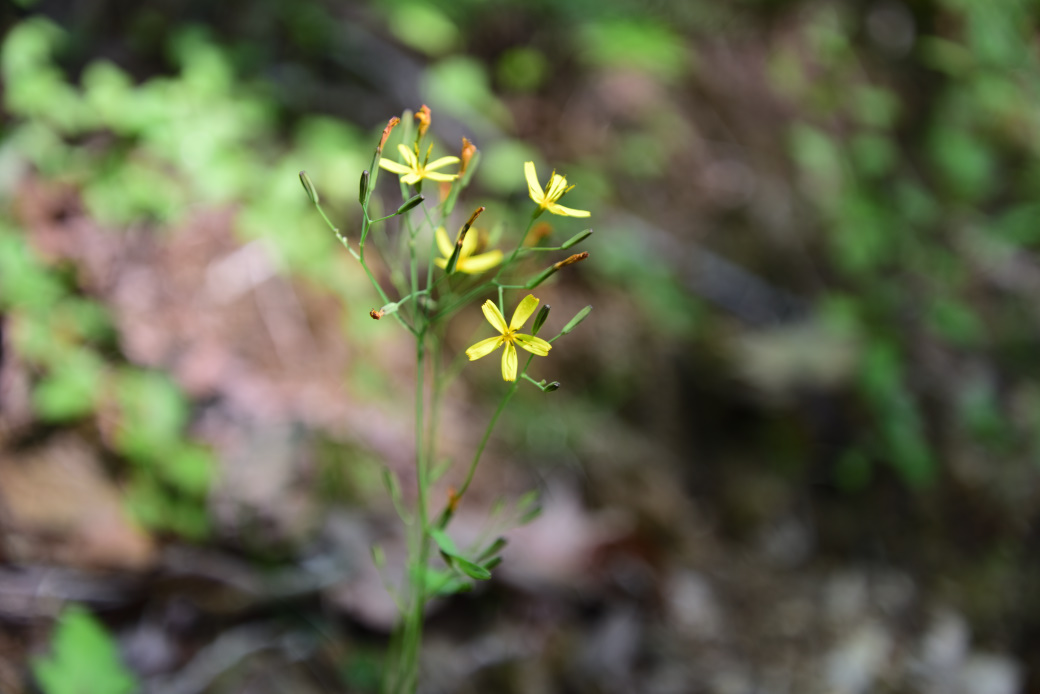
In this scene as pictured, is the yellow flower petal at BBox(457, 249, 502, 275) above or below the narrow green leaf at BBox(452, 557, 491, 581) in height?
above

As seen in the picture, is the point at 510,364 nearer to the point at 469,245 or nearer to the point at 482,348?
the point at 482,348

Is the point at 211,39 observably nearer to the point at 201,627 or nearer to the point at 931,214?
the point at 201,627

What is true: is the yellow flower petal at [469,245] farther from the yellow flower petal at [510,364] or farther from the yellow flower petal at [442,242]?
the yellow flower petal at [510,364]

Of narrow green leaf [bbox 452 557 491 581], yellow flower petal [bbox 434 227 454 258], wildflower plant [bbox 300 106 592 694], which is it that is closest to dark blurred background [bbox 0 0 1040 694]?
wildflower plant [bbox 300 106 592 694]

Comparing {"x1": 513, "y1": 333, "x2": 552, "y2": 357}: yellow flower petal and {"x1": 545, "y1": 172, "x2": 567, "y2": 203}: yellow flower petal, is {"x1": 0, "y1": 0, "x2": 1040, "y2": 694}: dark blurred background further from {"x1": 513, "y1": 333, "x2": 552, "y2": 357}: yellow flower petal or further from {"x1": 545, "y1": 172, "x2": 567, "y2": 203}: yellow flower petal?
{"x1": 545, "y1": 172, "x2": 567, "y2": 203}: yellow flower petal

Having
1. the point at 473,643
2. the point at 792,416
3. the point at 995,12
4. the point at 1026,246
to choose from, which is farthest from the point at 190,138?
the point at 995,12

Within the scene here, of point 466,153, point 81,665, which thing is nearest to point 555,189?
point 466,153

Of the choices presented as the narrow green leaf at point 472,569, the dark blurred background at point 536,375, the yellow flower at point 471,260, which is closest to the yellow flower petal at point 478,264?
the yellow flower at point 471,260

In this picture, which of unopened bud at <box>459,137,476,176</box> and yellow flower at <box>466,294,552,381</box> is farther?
unopened bud at <box>459,137,476,176</box>
